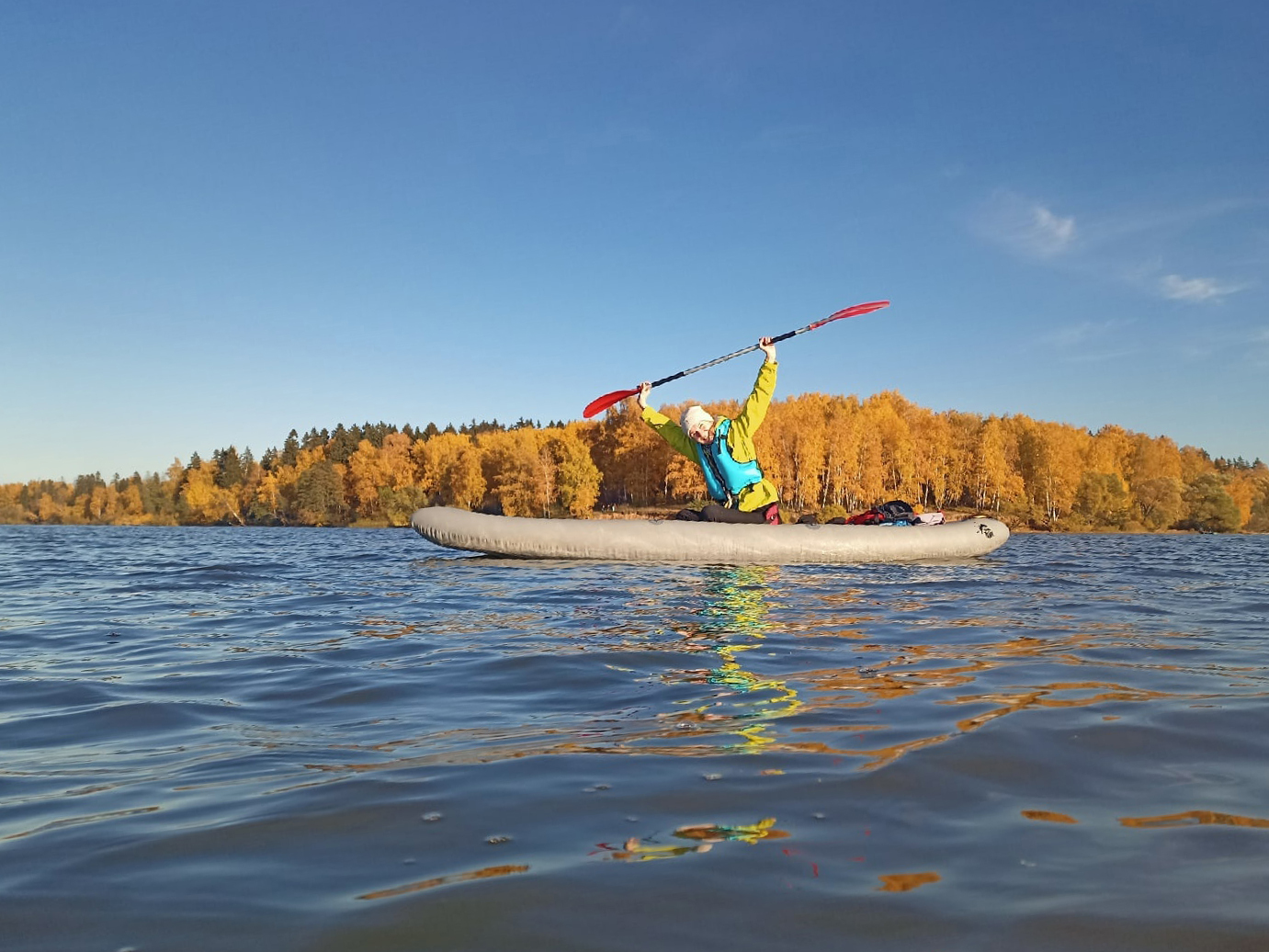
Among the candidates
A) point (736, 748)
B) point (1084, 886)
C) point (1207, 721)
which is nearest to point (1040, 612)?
point (1207, 721)

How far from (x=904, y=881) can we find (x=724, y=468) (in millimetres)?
9353

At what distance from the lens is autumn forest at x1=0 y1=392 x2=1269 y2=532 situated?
61.8 m

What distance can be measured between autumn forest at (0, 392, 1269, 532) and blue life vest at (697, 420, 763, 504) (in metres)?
41.2

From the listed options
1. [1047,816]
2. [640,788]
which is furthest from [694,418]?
[1047,816]

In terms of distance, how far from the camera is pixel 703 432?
1095 cm

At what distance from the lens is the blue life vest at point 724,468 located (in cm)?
1082

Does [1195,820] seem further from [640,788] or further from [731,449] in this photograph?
[731,449]

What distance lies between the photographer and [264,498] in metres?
90.2

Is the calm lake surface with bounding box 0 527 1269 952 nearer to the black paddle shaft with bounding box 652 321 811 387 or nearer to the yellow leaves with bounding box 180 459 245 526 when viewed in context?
the black paddle shaft with bounding box 652 321 811 387

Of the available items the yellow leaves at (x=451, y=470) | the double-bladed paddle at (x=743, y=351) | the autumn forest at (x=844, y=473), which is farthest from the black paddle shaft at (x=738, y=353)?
the yellow leaves at (x=451, y=470)

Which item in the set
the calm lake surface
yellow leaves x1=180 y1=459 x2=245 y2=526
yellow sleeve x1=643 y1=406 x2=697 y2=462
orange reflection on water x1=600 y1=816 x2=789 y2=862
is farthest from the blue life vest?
yellow leaves x1=180 y1=459 x2=245 y2=526

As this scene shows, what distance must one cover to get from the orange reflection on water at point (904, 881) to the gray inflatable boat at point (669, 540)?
8446 millimetres

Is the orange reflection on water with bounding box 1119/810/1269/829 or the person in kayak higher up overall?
the person in kayak

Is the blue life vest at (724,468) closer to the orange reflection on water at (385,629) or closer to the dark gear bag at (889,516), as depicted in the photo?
the dark gear bag at (889,516)
